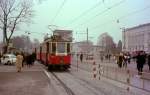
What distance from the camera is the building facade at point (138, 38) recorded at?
85.8m

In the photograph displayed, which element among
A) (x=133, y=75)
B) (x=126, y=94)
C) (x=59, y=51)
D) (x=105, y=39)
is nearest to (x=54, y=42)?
(x=59, y=51)

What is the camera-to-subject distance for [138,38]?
92750mm

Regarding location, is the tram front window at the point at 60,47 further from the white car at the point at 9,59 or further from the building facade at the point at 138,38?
the building facade at the point at 138,38

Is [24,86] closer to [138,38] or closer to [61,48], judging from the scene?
[61,48]

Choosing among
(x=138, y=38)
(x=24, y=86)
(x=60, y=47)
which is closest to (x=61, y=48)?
(x=60, y=47)

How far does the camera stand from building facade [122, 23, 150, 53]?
85.8 m

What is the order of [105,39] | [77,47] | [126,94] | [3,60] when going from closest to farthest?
[126,94], [3,60], [77,47], [105,39]

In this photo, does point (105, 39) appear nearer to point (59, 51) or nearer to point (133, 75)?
point (59, 51)

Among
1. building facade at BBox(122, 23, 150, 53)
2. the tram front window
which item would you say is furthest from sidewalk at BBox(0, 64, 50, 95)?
building facade at BBox(122, 23, 150, 53)

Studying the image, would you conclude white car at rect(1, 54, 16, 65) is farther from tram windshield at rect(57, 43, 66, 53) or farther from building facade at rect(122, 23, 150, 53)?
building facade at rect(122, 23, 150, 53)

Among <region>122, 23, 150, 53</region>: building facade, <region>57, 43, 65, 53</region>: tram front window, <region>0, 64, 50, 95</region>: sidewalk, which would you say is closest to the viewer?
<region>0, 64, 50, 95</region>: sidewalk

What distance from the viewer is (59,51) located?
38.9 metres

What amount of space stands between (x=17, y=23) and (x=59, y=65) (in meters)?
30.1

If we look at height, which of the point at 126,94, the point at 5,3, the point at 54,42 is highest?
the point at 5,3
